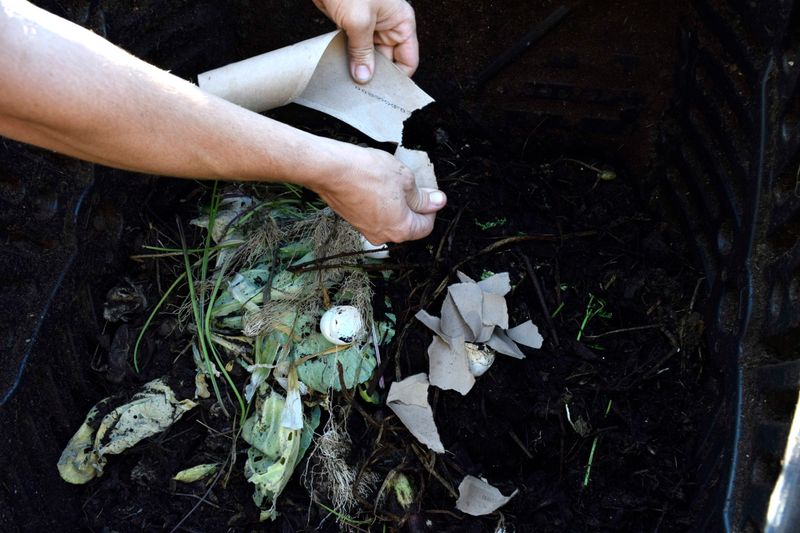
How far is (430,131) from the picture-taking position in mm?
2035

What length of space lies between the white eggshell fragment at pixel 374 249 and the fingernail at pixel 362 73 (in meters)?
0.36

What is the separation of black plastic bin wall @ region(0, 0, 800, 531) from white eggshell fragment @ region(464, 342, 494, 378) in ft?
1.54

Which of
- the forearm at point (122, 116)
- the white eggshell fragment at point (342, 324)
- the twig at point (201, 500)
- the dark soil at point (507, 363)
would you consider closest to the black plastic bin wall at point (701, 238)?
the dark soil at point (507, 363)

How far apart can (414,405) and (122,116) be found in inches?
33.4

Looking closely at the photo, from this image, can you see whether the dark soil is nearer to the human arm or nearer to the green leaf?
the green leaf

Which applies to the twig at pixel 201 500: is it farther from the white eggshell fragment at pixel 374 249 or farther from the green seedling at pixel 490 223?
the green seedling at pixel 490 223

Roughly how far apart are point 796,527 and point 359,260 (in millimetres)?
1014

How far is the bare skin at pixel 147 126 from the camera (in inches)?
39.2

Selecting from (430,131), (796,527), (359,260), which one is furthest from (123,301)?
(796,527)

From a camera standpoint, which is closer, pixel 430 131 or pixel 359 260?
pixel 359 260

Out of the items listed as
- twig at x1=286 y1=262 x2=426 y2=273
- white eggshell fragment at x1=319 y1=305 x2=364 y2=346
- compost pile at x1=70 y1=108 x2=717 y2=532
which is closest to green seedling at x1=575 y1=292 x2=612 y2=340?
compost pile at x1=70 y1=108 x2=717 y2=532

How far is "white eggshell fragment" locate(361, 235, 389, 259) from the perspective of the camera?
5.73 ft

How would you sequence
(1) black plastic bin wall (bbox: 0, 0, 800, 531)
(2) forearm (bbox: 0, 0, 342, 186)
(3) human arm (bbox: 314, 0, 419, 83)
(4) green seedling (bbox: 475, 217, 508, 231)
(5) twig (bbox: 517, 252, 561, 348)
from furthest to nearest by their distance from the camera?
(4) green seedling (bbox: 475, 217, 508, 231), (5) twig (bbox: 517, 252, 561, 348), (3) human arm (bbox: 314, 0, 419, 83), (1) black plastic bin wall (bbox: 0, 0, 800, 531), (2) forearm (bbox: 0, 0, 342, 186)

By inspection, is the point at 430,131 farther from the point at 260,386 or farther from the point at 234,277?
the point at 260,386
